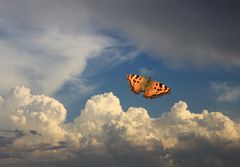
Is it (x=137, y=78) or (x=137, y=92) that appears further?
(x=137, y=78)
